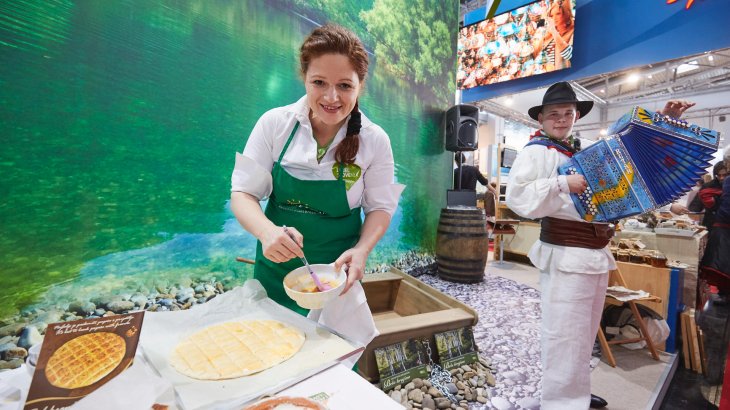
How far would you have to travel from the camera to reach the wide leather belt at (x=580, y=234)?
1.76 m

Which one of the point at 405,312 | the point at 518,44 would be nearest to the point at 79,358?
the point at 405,312

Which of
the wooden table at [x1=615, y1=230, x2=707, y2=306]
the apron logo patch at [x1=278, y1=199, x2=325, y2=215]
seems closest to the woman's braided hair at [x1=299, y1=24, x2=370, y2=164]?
the apron logo patch at [x1=278, y1=199, x2=325, y2=215]

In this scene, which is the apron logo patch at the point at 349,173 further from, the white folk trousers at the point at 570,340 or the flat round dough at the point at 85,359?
the white folk trousers at the point at 570,340

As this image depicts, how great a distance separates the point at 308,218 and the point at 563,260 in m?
1.48

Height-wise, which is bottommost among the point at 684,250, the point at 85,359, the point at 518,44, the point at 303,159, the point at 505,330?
the point at 505,330

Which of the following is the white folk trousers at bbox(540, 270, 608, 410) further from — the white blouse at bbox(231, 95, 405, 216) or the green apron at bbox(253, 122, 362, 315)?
the green apron at bbox(253, 122, 362, 315)

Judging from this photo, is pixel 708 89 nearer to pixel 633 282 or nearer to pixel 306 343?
pixel 633 282

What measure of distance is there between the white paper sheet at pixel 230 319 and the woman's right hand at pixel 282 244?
0.19m

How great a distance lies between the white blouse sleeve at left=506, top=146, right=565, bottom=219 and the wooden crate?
0.94 meters

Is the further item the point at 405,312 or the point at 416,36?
the point at 416,36

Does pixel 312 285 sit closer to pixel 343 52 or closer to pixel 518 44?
pixel 343 52

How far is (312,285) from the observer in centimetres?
100

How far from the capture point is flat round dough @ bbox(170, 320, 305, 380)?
726 millimetres

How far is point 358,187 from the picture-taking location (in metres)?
1.30
